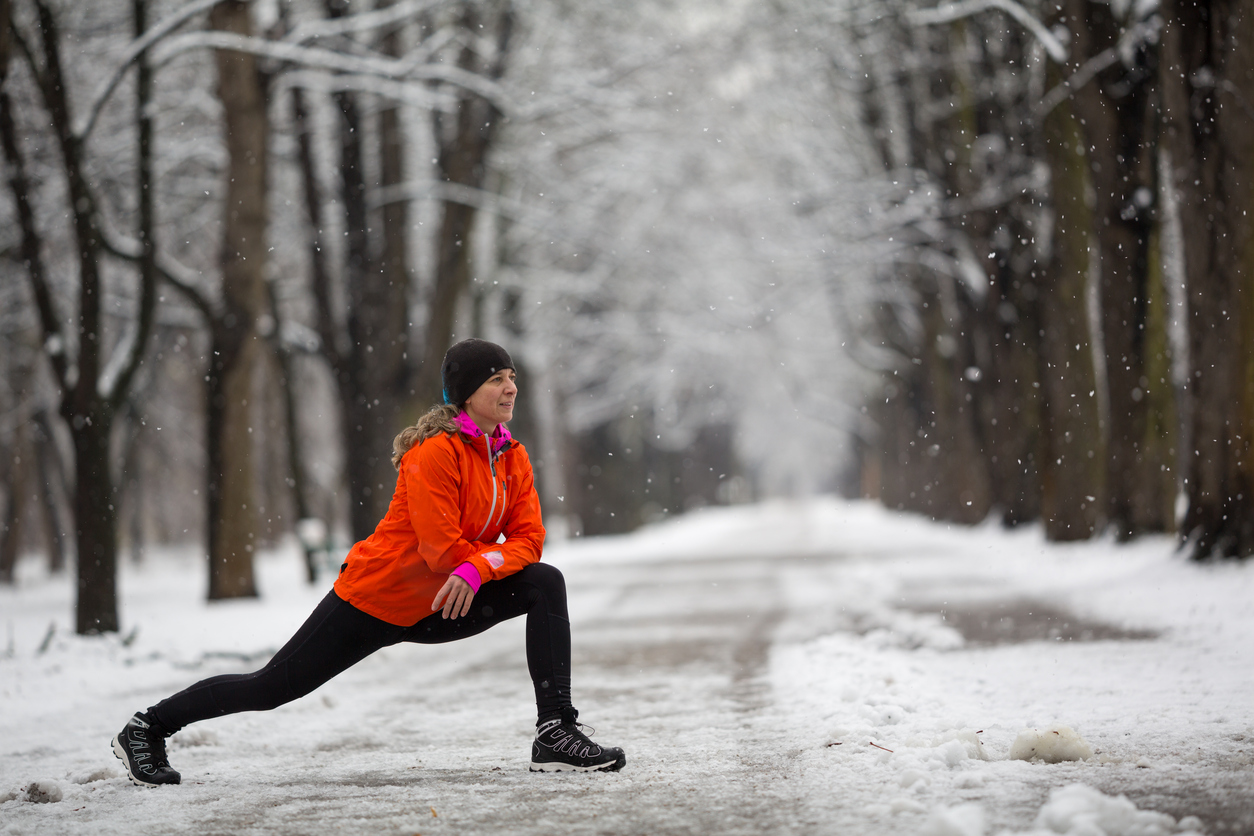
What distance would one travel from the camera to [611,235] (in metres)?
25.9

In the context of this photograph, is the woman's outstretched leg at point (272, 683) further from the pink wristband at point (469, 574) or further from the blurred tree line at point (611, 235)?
the blurred tree line at point (611, 235)

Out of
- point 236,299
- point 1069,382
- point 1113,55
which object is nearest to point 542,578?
point 236,299

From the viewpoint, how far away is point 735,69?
84.1 ft

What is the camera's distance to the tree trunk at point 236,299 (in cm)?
1421

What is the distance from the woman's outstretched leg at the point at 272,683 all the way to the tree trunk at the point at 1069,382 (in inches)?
572

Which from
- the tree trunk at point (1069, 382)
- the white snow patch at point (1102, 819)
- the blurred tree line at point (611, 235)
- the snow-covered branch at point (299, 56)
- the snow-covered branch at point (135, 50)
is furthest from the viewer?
the tree trunk at point (1069, 382)

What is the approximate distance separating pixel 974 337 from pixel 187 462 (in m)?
21.6

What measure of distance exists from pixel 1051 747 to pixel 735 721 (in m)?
1.78

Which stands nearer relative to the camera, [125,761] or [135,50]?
[125,761]

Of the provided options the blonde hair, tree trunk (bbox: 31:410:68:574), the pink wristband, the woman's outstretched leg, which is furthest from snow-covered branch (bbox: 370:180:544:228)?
tree trunk (bbox: 31:410:68:574)

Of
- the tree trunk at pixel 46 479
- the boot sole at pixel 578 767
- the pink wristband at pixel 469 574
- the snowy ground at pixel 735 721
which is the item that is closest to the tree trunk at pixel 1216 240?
the snowy ground at pixel 735 721

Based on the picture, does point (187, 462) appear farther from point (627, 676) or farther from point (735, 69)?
point (627, 676)

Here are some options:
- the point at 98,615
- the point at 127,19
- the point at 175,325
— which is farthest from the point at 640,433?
the point at 98,615

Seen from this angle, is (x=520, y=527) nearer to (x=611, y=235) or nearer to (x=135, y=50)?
(x=135, y=50)
